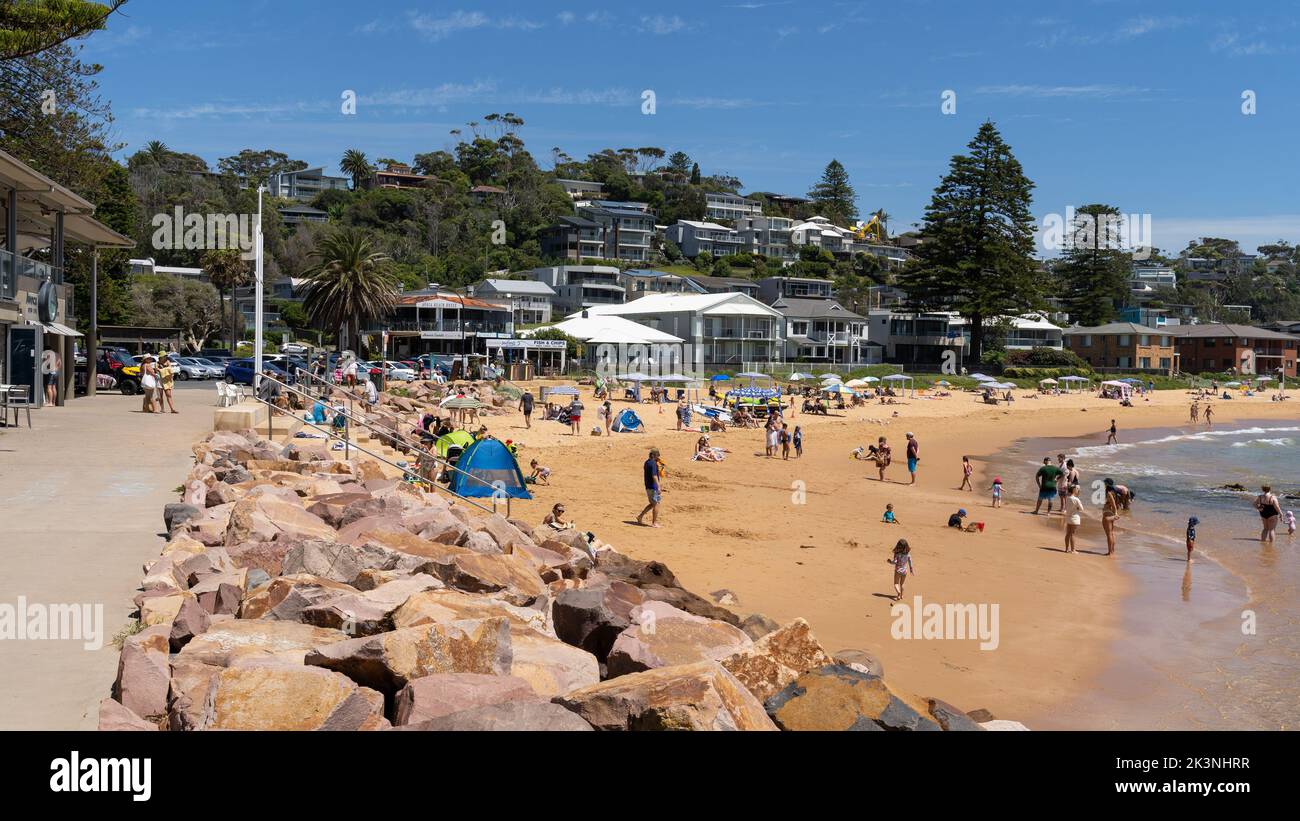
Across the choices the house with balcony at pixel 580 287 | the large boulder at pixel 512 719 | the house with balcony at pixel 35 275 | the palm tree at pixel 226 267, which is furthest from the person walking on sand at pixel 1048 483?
the house with balcony at pixel 580 287

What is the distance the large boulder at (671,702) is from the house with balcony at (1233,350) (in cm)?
10012

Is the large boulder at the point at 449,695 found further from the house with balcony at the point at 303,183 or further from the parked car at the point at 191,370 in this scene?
the house with balcony at the point at 303,183

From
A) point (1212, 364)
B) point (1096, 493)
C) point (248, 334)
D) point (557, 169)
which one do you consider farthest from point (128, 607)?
point (557, 169)

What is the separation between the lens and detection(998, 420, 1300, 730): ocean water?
34.9ft

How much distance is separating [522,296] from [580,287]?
6.88 metres

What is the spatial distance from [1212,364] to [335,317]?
3264 inches

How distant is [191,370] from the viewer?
4522 centimetres

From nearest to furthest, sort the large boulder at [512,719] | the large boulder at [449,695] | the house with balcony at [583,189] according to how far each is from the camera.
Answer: the large boulder at [512,719] < the large boulder at [449,695] < the house with balcony at [583,189]

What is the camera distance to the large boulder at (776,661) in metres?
6.84

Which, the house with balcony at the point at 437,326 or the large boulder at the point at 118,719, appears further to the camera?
the house with balcony at the point at 437,326

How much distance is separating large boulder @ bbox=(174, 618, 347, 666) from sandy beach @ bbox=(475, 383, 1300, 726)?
6501 mm

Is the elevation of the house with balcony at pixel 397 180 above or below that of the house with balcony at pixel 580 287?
above

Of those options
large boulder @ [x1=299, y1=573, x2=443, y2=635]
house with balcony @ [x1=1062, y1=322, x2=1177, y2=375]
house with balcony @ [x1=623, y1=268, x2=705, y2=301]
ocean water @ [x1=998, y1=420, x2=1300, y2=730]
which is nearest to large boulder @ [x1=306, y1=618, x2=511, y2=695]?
large boulder @ [x1=299, y1=573, x2=443, y2=635]

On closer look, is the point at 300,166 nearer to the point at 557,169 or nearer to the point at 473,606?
the point at 557,169
